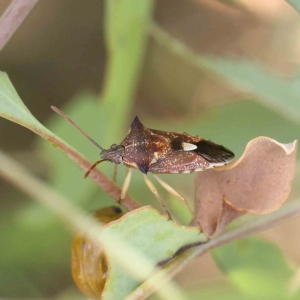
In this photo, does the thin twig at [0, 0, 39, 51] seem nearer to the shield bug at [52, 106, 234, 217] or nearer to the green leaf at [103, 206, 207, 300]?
the shield bug at [52, 106, 234, 217]

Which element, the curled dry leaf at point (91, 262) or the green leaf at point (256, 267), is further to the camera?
the green leaf at point (256, 267)

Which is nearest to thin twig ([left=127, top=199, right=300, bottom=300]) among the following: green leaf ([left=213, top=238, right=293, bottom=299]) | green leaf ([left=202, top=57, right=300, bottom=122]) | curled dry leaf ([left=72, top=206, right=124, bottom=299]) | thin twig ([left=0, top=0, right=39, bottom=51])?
curled dry leaf ([left=72, top=206, right=124, bottom=299])

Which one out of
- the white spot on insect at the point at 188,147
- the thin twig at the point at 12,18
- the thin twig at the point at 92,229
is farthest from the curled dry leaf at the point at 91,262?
the thin twig at the point at 12,18

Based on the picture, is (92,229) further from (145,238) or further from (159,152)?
(159,152)

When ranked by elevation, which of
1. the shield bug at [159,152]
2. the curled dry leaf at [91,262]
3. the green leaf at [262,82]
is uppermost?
the green leaf at [262,82]

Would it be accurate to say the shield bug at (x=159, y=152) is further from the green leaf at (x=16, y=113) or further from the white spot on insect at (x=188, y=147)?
the green leaf at (x=16, y=113)

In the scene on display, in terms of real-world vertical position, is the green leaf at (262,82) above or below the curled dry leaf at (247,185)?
above
